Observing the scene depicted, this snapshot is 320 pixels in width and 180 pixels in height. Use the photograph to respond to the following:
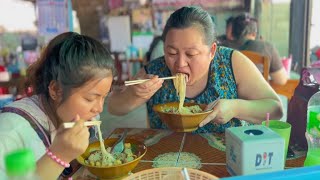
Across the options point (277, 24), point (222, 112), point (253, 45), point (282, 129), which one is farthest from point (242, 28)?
point (282, 129)

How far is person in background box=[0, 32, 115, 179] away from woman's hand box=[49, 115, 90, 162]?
171 millimetres

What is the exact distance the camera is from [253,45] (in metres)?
3.62

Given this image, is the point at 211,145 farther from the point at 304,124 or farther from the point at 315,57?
the point at 315,57

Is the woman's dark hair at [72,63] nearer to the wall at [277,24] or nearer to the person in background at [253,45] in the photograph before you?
the person in background at [253,45]

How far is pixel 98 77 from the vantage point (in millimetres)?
1439

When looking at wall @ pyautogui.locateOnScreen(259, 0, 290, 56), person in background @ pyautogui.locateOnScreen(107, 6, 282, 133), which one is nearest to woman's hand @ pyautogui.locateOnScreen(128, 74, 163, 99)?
person in background @ pyautogui.locateOnScreen(107, 6, 282, 133)

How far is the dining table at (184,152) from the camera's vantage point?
4.74ft

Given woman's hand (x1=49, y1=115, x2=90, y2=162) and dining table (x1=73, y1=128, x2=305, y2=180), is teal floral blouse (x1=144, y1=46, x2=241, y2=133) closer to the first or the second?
dining table (x1=73, y1=128, x2=305, y2=180)

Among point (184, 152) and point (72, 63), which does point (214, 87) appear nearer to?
point (184, 152)

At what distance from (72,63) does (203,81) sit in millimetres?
979

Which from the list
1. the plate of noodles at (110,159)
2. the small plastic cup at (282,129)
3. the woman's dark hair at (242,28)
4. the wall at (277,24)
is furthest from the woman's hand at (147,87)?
the wall at (277,24)

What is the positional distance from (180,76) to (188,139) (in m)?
0.39

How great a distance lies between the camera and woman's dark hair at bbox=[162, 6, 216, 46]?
6.31 ft

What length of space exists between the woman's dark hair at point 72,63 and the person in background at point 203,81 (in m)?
0.43
